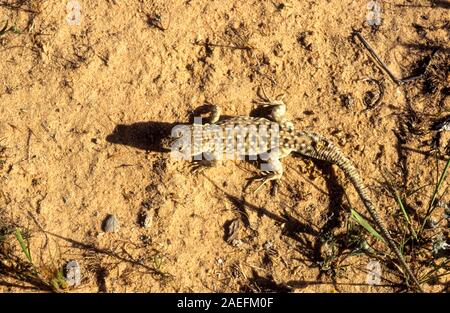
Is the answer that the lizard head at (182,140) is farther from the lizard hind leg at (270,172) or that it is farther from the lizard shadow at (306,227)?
the lizard hind leg at (270,172)

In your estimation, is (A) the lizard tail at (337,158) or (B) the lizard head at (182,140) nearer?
(A) the lizard tail at (337,158)

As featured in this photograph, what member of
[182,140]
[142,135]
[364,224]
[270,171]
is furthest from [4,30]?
[364,224]

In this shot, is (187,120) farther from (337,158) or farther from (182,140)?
(337,158)

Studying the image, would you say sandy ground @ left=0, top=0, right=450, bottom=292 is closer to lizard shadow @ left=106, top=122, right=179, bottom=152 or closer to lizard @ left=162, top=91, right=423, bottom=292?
lizard shadow @ left=106, top=122, right=179, bottom=152

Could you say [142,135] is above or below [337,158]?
above

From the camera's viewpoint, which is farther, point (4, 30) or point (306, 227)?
point (4, 30)

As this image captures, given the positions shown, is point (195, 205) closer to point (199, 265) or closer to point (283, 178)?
point (199, 265)

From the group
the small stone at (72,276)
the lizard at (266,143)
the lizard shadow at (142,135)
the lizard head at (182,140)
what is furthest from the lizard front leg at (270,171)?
the small stone at (72,276)
